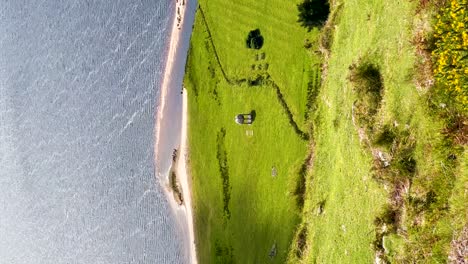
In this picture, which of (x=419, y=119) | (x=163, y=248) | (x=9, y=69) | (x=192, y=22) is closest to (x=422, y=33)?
(x=419, y=119)

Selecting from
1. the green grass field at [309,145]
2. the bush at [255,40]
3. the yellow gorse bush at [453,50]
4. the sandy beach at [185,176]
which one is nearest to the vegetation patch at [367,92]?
the green grass field at [309,145]

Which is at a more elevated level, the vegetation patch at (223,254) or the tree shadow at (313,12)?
the tree shadow at (313,12)

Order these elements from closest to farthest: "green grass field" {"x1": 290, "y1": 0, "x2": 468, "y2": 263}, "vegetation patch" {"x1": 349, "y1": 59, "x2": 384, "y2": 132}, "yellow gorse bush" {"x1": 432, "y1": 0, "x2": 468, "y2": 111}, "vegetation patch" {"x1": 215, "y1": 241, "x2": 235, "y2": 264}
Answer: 1. "yellow gorse bush" {"x1": 432, "y1": 0, "x2": 468, "y2": 111}
2. "green grass field" {"x1": 290, "y1": 0, "x2": 468, "y2": 263}
3. "vegetation patch" {"x1": 349, "y1": 59, "x2": 384, "y2": 132}
4. "vegetation patch" {"x1": 215, "y1": 241, "x2": 235, "y2": 264}

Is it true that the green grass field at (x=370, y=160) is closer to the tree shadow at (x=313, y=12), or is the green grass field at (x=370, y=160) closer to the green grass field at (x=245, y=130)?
the tree shadow at (x=313, y=12)

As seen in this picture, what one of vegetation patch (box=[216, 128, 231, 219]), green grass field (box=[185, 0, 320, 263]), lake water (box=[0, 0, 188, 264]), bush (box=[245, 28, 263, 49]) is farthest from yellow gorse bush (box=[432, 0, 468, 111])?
lake water (box=[0, 0, 188, 264])

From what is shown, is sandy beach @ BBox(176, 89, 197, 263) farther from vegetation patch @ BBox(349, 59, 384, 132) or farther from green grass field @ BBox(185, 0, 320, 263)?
vegetation patch @ BBox(349, 59, 384, 132)

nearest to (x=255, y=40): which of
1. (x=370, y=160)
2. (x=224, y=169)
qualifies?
(x=224, y=169)

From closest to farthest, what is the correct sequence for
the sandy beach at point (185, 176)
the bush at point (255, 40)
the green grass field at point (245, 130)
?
1. the green grass field at point (245, 130)
2. the bush at point (255, 40)
3. the sandy beach at point (185, 176)
